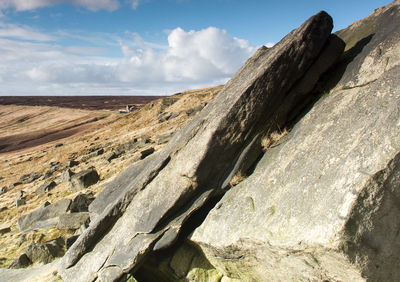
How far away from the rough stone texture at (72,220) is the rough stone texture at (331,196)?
27.1 feet

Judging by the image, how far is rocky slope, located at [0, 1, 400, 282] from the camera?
5.63 meters

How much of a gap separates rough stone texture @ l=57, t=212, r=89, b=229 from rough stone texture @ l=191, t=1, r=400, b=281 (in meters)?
8.25

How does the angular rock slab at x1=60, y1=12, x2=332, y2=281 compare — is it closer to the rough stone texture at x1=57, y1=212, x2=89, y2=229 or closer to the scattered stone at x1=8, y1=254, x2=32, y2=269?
the scattered stone at x1=8, y1=254, x2=32, y2=269

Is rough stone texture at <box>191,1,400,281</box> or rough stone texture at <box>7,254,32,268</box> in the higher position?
rough stone texture at <box>191,1,400,281</box>

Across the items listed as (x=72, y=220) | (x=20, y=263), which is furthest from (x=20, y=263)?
(x=72, y=220)

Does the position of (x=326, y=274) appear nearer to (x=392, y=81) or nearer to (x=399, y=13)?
(x=392, y=81)

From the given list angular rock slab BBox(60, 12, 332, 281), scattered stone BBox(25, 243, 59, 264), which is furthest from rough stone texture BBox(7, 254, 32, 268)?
angular rock slab BBox(60, 12, 332, 281)

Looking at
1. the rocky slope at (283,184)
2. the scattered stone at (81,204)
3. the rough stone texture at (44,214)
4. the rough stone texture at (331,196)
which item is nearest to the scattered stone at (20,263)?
the scattered stone at (81,204)

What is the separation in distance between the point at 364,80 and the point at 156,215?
22.6 ft

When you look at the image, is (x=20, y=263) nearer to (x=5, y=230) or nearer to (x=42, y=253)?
(x=42, y=253)

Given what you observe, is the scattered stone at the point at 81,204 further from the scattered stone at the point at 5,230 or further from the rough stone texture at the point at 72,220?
the scattered stone at the point at 5,230

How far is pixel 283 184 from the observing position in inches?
278

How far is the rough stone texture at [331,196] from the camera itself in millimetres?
5488

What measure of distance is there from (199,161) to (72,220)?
952 centimetres
